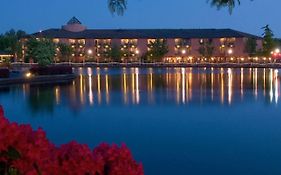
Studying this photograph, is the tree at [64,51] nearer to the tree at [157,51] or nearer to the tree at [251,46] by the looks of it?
the tree at [157,51]

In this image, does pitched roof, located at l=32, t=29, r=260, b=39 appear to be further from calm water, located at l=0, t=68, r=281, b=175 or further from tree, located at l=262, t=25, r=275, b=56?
calm water, located at l=0, t=68, r=281, b=175

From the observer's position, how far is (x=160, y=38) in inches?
4082

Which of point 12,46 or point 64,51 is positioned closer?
point 64,51

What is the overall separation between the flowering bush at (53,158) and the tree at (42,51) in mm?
46006

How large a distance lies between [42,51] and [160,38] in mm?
57094

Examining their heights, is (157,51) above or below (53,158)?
above

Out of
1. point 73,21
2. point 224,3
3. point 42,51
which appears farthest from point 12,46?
point 224,3

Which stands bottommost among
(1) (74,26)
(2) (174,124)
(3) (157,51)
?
(2) (174,124)

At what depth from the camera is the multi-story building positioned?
334 ft

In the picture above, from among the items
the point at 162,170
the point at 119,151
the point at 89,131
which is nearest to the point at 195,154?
the point at 162,170

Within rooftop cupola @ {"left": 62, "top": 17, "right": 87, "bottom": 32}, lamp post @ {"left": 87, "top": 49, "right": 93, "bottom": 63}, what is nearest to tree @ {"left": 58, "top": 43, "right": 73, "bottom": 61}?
lamp post @ {"left": 87, "top": 49, "right": 93, "bottom": 63}

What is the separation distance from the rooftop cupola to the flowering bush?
10889cm

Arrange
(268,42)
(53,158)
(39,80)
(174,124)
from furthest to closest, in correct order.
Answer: (268,42), (39,80), (174,124), (53,158)

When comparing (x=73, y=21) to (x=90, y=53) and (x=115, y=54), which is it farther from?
(x=115, y=54)
